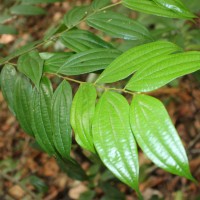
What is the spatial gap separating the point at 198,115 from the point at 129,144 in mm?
1793

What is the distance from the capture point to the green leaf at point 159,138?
0.63m

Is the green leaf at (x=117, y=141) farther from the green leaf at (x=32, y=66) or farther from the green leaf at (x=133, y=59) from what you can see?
the green leaf at (x=32, y=66)

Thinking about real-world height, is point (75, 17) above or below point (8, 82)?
above

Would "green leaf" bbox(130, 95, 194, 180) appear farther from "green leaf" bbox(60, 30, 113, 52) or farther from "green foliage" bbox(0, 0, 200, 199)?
"green leaf" bbox(60, 30, 113, 52)

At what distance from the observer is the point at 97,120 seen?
2.39 ft

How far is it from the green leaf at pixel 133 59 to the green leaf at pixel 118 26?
17 centimetres

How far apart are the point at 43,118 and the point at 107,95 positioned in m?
0.24

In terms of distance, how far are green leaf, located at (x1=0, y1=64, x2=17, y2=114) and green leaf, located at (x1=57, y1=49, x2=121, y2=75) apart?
0.20 metres

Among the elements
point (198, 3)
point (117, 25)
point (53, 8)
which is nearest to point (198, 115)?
point (198, 3)

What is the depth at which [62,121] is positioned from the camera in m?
0.88

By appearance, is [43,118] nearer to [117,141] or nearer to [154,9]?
[117,141]

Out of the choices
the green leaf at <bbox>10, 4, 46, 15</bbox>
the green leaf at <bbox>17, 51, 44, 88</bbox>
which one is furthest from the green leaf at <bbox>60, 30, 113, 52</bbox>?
the green leaf at <bbox>10, 4, 46, 15</bbox>

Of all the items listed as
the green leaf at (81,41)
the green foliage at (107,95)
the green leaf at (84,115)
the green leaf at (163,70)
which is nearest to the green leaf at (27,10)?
the green foliage at (107,95)

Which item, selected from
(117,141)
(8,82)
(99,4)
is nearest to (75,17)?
(99,4)
